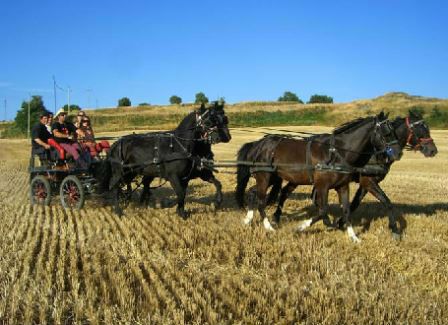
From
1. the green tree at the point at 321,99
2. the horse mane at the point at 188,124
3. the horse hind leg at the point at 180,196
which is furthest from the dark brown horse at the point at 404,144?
the green tree at the point at 321,99

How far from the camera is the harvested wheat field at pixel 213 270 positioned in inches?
199

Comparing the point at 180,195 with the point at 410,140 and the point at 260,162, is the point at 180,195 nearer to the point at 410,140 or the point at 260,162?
the point at 260,162

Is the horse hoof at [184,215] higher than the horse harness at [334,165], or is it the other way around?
the horse harness at [334,165]

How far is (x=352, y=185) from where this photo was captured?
649 inches

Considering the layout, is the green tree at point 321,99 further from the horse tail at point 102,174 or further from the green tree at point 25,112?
the horse tail at point 102,174

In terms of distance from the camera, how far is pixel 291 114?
69.8 m

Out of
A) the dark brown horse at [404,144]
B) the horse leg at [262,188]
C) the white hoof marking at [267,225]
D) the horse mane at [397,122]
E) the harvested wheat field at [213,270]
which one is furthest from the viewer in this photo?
the horse leg at [262,188]

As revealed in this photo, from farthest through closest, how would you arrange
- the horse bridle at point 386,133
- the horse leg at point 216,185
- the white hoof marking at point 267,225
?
the horse leg at point 216,185 → the white hoof marking at point 267,225 → the horse bridle at point 386,133

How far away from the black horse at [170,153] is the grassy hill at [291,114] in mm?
44097

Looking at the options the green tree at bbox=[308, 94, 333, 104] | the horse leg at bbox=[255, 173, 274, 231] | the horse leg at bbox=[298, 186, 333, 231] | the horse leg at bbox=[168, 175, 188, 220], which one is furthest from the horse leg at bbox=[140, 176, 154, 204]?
the green tree at bbox=[308, 94, 333, 104]

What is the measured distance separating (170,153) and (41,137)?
11.5 ft

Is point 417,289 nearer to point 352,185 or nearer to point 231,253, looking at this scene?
point 231,253

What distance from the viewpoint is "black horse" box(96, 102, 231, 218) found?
10320mm

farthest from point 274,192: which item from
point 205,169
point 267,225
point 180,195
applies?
point 180,195
